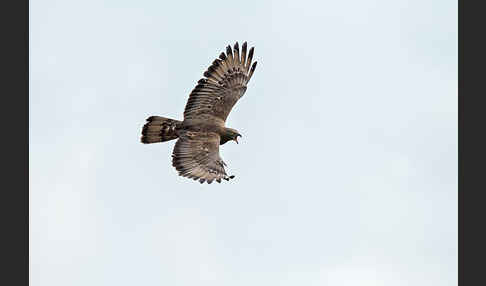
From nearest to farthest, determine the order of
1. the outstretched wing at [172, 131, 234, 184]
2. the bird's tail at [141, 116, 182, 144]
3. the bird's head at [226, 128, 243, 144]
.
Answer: the outstretched wing at [172, 131, 234, 184], the bird's tail at [141, 116, 182, 144], the bird's head at [226, 128, 243, 144]

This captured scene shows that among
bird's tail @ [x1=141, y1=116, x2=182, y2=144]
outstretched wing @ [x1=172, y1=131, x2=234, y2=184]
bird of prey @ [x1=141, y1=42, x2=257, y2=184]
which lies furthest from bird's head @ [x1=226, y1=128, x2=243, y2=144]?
bird's tail @ [x1=141, y1=116, x2=182, y2=144]

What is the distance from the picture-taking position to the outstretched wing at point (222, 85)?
23062mm

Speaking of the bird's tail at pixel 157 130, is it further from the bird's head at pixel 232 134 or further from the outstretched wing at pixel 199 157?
the bird's head at pixel 232 134

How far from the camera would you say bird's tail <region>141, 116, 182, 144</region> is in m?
22.0

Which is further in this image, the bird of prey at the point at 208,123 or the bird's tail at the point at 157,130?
the bird's tail at the point at 157,130

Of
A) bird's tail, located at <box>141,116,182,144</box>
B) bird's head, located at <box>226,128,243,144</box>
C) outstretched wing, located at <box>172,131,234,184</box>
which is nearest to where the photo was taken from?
outstretched wing, located at <box>172,131,234,184</box>

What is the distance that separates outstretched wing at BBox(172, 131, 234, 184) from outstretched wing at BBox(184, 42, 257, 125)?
3.20 feet

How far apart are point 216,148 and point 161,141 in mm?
1395

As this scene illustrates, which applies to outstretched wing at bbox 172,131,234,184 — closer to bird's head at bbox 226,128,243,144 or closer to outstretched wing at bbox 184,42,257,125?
bird's head at bbox 226,128,243,144

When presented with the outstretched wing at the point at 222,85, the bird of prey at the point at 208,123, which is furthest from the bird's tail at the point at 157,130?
the outstretched wing at the point at 222,85

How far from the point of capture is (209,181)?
2088 cm

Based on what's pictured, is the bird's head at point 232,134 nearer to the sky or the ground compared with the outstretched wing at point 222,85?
nearer to the ground

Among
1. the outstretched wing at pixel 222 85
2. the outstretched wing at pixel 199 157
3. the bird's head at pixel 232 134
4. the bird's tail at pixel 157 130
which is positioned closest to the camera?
the outstretched wing at pixel 199 157

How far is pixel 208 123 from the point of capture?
22.6m
